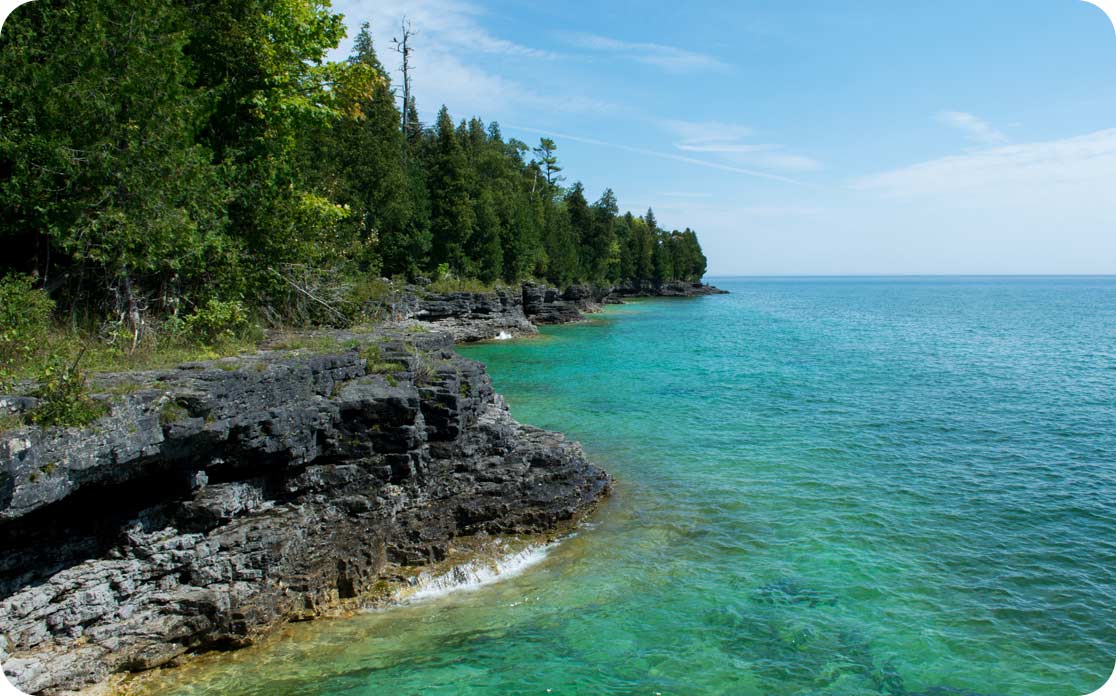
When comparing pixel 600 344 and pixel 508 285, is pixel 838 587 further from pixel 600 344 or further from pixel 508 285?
pixel 508 285

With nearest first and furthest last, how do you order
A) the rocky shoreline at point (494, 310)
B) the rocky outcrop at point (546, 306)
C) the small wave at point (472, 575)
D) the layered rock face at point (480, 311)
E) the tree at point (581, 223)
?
the small wave at point (472, 575) < the rocky shoreline at point (494, 310) < the layered rock face at point (480, 311) < the rocky outcrop at point (546, 306) < the tree at point (581, 223)

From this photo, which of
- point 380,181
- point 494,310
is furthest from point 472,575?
point 494,310

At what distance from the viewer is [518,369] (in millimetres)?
36312

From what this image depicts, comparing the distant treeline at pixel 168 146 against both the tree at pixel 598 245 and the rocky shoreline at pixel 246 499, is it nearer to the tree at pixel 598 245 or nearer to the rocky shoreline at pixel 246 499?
the rocky shoreline at pixel 246 499

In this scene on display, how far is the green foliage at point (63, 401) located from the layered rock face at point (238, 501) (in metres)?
0.16

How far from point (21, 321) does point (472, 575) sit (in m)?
8.81

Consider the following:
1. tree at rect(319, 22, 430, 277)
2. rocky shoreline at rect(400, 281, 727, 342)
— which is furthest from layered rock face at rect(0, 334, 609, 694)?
tree at rect(319, 22, 430, 277)

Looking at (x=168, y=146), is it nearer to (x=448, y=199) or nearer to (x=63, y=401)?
(x=63, y=401)

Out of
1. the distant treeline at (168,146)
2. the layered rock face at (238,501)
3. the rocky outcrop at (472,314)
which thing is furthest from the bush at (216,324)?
the rocky outcrop at (472,314)

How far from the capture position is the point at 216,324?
14109 mm

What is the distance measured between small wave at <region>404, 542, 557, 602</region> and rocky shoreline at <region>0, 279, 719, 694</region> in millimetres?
396

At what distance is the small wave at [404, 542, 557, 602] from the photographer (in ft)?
39.5

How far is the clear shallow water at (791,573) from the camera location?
9789 millimetres

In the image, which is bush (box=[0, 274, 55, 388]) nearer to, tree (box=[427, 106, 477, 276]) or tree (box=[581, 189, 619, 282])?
tree (box=[427, 106, 477, 276])
